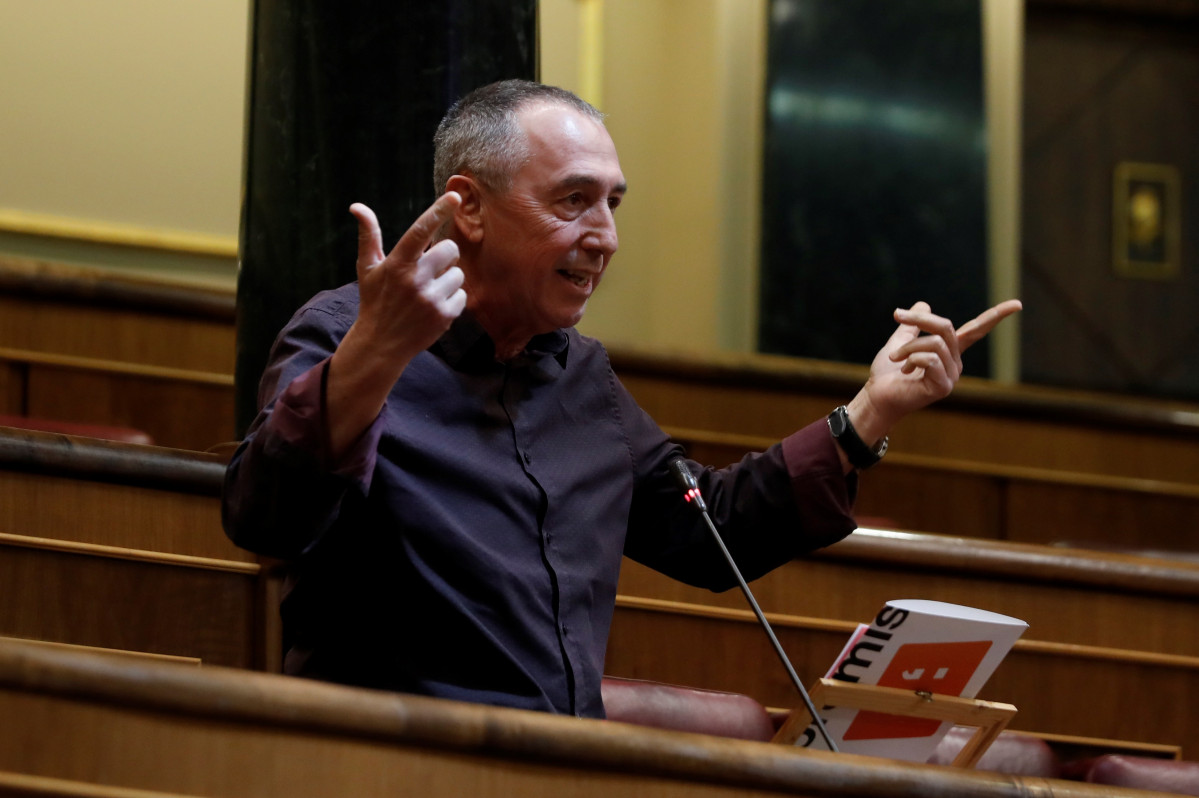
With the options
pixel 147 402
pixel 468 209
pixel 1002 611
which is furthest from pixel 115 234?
pixel 1002 611

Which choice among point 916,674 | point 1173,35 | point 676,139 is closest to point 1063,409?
point 676,139

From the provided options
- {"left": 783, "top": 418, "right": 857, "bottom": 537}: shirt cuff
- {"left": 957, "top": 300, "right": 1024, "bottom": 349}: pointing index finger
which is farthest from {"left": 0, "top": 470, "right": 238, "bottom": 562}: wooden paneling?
{"left": 957, "top": 300, "right": 1024, "bottom": 349}: pointing index finger

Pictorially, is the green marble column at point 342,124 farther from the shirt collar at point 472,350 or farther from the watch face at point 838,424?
the watch face at point 838,424

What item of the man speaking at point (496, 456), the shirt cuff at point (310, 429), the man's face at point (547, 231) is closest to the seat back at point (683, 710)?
the man speaking at point (496, 456)

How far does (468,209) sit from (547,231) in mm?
75

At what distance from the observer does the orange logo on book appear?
106 cm

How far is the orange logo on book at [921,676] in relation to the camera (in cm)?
106

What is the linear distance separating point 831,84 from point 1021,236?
2.14 feet

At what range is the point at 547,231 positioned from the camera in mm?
1140

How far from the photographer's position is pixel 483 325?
3.79 ft

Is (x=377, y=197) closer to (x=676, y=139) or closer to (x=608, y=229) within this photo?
(x=608, y=229)

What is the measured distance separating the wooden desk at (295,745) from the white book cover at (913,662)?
10.1 inches

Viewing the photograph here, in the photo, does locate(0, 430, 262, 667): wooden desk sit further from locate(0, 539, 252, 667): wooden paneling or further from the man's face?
the man's face

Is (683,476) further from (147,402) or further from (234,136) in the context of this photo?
(234,136)
